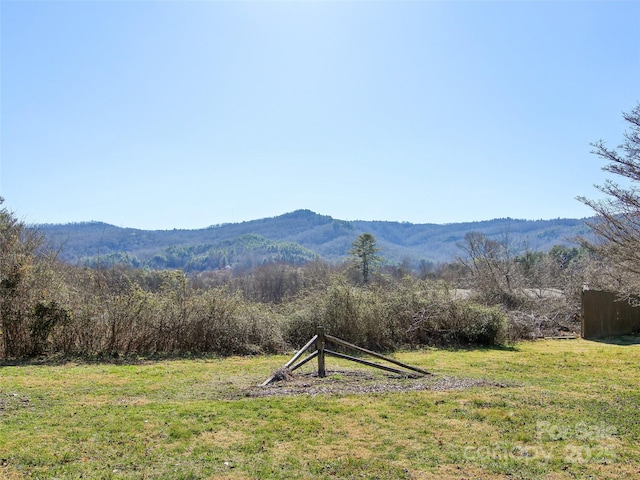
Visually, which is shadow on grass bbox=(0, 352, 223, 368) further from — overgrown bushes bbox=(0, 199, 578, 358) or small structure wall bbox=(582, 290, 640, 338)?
small structure wall bbox=(582, 290, 640, 338)

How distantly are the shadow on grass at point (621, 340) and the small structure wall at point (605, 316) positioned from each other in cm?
26

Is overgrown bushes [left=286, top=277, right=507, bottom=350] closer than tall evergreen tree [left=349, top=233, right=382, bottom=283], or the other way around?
overgrown bushes [left=286, top=277, right=507, bottom=350]

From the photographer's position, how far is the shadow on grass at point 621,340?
14633 mm

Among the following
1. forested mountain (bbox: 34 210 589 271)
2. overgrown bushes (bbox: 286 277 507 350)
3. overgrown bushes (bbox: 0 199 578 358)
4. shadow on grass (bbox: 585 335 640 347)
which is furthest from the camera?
forested mountain (bbox: 34 210 589 271)

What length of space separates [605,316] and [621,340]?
1.08 m

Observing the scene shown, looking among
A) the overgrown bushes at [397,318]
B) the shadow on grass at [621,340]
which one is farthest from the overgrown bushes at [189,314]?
the shadow on grass at [621,340]

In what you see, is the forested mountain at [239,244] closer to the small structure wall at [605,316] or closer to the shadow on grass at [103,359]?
the small structure wall at [605,316]

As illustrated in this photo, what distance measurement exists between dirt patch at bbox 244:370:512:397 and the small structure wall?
33.6 feet

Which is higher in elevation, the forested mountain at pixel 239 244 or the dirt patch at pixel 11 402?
the forested mountain at pixel 239 244

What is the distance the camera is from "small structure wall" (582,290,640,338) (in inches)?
→ 628

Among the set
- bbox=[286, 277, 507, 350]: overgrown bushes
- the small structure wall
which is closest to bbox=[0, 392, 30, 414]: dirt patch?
bbox=[286, 277, 507, 350]: overgrown bushes

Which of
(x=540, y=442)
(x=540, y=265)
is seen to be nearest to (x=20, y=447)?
(x=540, y=442)

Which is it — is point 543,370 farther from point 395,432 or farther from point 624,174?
point 395,432

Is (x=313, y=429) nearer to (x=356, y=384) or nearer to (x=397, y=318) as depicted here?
(x=356, y=384)
